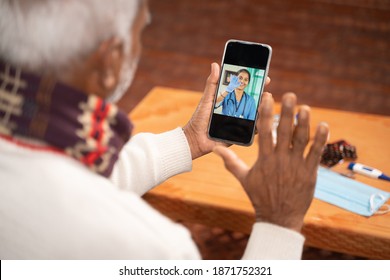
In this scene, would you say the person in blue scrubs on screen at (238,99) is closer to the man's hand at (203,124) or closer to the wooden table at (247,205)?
the man's hand at (203,124)

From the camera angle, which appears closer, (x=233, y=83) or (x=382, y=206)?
(x=233, y=83)

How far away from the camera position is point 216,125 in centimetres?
90

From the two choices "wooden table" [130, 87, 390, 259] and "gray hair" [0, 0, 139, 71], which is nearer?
"gray hair" [0, 0, 139, 71]

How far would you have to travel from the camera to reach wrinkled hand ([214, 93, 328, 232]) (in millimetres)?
634

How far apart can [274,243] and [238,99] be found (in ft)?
0.98

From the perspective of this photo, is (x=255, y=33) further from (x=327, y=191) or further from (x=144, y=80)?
(x=327, y=191)

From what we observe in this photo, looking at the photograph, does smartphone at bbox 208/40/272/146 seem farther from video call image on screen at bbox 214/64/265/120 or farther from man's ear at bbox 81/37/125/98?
man's ear at bbox 81/37/125/98

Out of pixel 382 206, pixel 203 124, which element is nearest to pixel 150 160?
pixel 203 124

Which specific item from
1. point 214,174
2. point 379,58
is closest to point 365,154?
point 214,174

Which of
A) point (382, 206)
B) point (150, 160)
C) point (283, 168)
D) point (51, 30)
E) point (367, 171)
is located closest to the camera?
point (51, 30)

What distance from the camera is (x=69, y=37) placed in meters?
0.54

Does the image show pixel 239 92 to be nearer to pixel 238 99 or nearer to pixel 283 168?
pixel 238 99

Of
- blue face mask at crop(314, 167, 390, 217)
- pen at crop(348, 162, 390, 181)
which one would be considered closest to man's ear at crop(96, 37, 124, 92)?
blue face mask at crop(314, 167, 390, 217)

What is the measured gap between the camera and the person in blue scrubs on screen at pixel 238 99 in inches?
Result: 34.1
